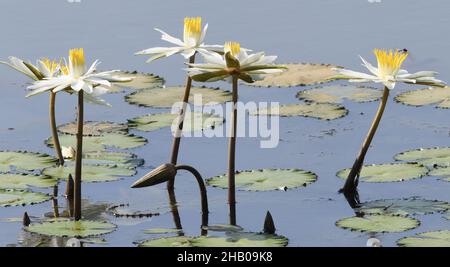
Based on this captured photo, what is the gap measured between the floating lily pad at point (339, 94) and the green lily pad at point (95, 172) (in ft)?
6.14

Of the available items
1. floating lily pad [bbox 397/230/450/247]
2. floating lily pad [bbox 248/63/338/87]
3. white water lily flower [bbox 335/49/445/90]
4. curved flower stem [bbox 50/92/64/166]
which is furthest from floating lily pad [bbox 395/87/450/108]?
curved flower stem [bbox 50/92/64/166]

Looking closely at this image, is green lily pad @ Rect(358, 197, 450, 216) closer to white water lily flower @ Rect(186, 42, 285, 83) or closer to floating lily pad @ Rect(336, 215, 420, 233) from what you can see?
floating lily pad @ Rect(336, 215, 420, 233)

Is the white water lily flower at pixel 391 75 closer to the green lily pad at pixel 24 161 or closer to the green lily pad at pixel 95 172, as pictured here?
the green lily pad at pixel 95 172

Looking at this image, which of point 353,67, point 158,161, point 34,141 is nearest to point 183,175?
point 158,161

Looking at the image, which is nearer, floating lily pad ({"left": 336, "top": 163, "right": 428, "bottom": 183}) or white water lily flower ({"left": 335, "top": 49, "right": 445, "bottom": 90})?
white water lily flower ({"left": 335, "top": 49, "right": 445, "bottom": 90})

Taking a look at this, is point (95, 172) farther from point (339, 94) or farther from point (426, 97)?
point (426, 97)

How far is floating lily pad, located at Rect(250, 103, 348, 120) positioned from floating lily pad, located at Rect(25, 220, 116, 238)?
2260 millimetres

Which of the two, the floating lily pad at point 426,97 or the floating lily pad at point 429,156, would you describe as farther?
the floating lily pad at point 426,97

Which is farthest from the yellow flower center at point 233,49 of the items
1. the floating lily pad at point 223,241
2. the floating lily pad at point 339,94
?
the floating lily pad at point 339,94

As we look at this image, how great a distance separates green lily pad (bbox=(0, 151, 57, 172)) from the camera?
20.8ft

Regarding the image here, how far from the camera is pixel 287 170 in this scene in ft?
20.5

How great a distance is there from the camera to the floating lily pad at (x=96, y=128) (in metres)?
7.05

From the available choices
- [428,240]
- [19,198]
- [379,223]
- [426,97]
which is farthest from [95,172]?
[426,97]
